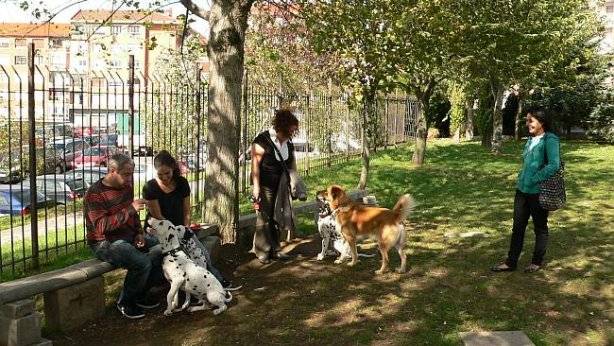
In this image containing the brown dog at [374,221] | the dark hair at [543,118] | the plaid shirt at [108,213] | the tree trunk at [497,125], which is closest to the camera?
the plaid shirt at [108,213]

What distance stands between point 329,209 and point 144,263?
2363 mm

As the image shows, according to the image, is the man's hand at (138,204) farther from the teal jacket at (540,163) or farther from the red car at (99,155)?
the teal jacket at (540,163)

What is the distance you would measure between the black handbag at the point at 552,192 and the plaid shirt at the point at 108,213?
398cm

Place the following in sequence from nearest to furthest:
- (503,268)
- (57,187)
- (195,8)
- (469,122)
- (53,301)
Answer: (53,301), (503,268), (195,8), (57,187), (469,122)

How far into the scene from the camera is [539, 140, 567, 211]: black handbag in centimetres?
575

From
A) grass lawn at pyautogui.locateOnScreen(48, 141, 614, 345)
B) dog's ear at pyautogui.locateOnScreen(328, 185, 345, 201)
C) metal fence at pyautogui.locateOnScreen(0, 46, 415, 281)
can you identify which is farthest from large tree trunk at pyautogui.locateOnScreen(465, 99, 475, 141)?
dog's ear at pyautogui.locateOnScreen(328, 185, 345, 201)

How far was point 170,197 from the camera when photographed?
5719 mm

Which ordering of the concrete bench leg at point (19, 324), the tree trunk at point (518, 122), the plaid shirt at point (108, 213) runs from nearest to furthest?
1. the concrete bench leg at point (19, 324)
2. the plaid shirt at point (108, 213)
3. the tree trunk at point (518, 122)

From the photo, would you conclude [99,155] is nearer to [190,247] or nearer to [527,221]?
[190,247]

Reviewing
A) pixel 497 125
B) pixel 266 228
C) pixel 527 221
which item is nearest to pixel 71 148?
pixel 266 228

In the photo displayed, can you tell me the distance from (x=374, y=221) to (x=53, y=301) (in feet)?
10.6

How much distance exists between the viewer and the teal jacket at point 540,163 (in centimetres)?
570

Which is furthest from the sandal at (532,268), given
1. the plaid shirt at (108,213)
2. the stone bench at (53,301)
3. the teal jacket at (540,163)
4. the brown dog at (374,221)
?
the stone bench at (53,301)

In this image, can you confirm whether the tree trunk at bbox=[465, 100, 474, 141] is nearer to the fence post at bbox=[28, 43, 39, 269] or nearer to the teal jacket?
the teal jacket
